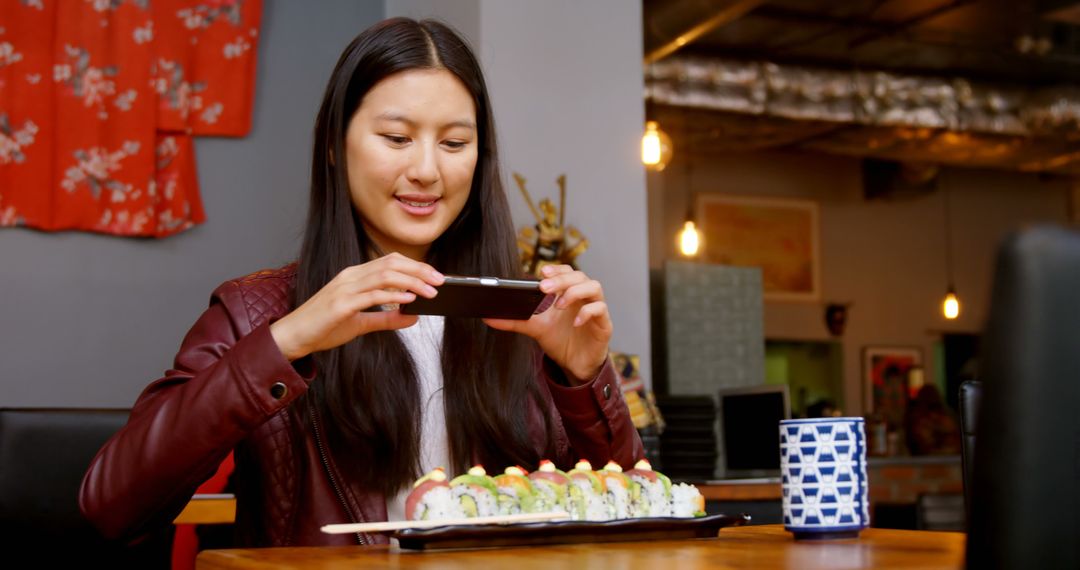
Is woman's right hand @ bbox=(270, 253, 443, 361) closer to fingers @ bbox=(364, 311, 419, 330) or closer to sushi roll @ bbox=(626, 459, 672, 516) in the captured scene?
fingers @ bbox=(364, 311, 419, 330)

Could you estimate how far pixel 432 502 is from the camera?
43.6 inches

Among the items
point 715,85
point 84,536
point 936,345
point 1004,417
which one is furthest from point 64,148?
point 936,345

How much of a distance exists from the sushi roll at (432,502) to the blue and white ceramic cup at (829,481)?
350mm

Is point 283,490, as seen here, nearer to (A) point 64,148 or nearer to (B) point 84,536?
(B) point 84,536

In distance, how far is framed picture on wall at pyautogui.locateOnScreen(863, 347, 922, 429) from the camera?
37.0 ft

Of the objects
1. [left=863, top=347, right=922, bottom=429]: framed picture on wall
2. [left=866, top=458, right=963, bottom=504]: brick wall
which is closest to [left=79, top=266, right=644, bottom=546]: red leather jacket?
[left=866, top=458, right=963, bottom=504]: brick wall

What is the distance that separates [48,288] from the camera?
3.75 metres

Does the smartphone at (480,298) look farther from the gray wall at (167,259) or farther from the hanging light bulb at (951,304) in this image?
the hanging light bulb at (951,304)

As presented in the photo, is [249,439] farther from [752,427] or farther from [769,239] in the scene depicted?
[769,239]

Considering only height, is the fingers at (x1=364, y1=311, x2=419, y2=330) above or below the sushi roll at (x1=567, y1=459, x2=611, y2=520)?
above

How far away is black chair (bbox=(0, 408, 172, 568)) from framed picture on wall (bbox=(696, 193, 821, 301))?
323 inches

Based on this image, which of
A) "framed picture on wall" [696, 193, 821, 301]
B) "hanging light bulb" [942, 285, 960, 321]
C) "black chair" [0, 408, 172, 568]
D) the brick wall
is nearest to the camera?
"black chair" [0, 408, 172, 568]

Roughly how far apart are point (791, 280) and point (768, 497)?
7195 millimetres

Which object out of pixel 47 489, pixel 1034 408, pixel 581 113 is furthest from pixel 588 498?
pixel 581 113
